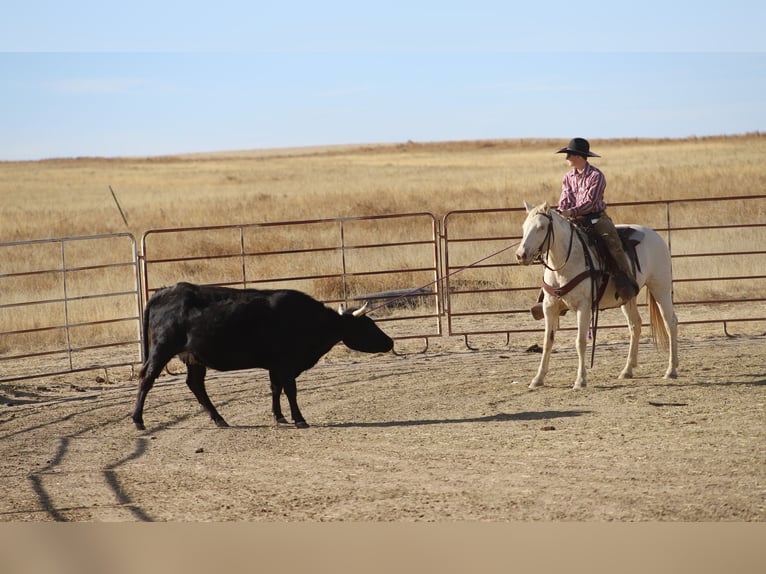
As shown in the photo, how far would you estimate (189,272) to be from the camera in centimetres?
1875

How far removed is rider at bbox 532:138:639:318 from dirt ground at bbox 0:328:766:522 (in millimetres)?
988

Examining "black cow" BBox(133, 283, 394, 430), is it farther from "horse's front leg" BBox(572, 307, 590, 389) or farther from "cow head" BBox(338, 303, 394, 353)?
"horse's front leg" BBox(572, 307, 590, 389)

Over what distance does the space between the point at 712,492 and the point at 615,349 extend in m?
6.23

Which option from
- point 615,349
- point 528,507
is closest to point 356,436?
point 528,507

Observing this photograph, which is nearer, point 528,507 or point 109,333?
point 528,507

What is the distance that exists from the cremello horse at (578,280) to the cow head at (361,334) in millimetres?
1404

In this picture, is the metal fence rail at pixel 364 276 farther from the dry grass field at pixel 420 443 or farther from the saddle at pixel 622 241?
the saddle at pixel 622 241

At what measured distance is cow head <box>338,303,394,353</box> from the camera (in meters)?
9.22

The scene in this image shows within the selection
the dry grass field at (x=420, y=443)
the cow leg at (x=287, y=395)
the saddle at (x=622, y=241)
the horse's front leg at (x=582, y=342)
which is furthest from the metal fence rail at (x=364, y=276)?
the cow leg at (x=287, y=395)

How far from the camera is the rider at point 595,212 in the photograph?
9.90 metres

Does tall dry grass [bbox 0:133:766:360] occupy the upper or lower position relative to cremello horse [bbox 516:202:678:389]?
upper

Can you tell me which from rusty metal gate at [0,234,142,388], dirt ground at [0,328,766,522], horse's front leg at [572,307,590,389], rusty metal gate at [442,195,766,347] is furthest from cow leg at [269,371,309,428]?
rusty metal gate at [442,195,766,347]

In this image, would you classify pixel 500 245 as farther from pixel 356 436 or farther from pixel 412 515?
pixel 412 515

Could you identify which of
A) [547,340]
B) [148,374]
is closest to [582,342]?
[547,340]
